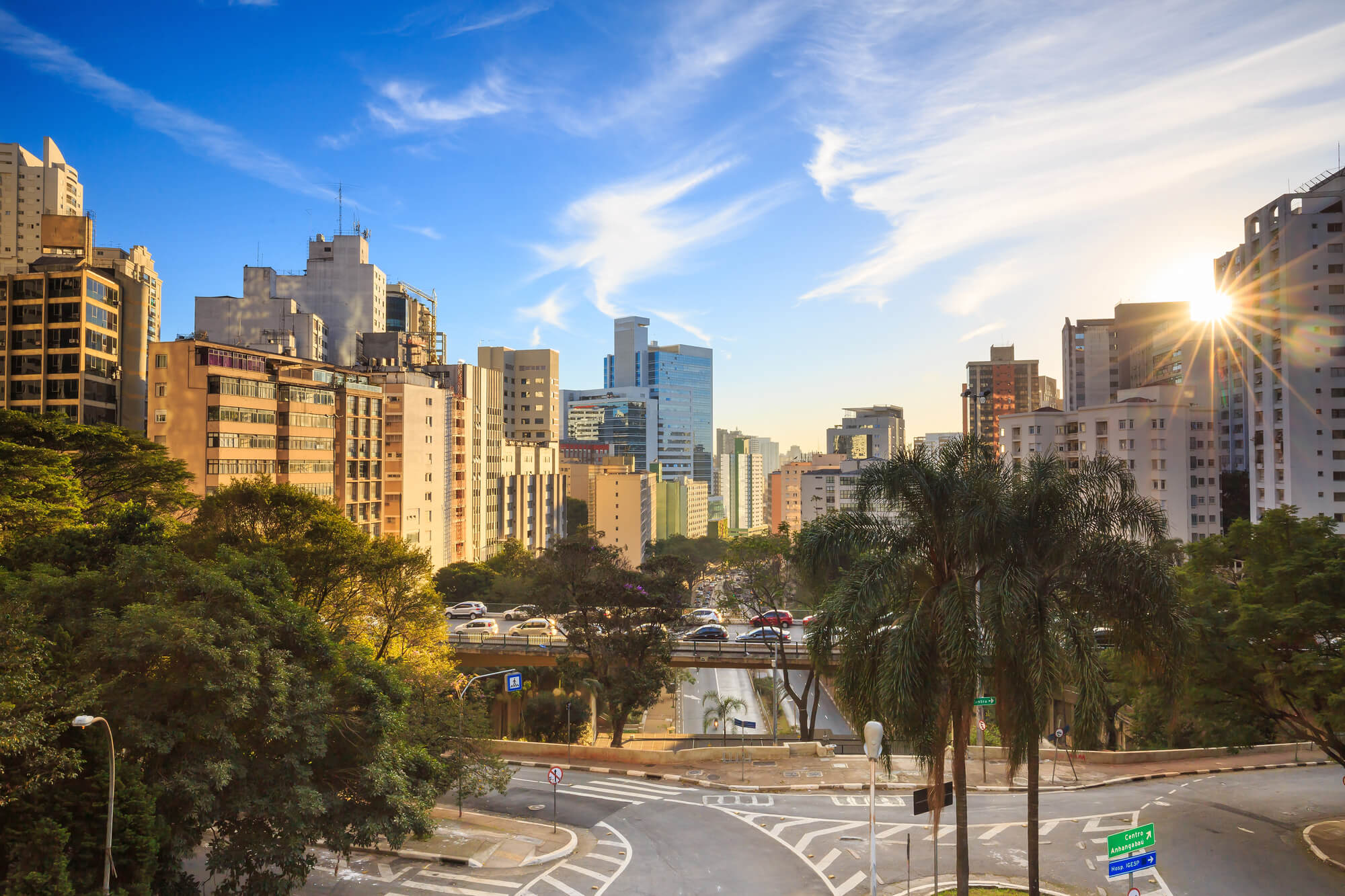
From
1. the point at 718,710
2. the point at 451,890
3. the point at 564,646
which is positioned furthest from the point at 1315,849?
the point at 564,646

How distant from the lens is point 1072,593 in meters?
17.8

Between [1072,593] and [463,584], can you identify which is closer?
[1072,593]

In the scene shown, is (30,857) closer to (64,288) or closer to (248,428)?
(248,428)

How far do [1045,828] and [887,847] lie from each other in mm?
5722

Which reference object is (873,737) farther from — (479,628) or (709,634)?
(479,628)

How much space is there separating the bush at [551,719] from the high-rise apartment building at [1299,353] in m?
59.5

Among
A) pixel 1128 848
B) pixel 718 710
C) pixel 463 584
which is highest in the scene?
pixel 1128 848

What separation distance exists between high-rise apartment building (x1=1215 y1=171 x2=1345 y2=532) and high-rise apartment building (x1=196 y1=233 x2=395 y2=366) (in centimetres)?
10212

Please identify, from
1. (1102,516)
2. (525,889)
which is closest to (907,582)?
(1102,516)

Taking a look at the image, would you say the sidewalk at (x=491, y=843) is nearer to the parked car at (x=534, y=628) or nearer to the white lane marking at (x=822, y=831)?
the white lane marking at (x=822, y=831)

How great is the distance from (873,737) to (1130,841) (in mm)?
5121

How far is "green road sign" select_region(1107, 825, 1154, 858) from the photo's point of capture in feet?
50.7

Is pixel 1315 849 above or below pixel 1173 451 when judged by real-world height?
below

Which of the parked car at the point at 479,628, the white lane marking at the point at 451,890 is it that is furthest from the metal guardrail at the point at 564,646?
the white lane marking at the point at 451,890
